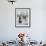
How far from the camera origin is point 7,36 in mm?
5371

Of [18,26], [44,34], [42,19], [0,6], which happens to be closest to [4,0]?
[0,6]

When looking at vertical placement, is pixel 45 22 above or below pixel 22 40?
above

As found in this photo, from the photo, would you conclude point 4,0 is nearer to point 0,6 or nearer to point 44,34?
point 0,6

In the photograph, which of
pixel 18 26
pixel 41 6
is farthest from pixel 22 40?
pixel 41 6

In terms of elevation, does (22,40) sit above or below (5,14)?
below

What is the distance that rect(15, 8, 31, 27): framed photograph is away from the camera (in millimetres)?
5371

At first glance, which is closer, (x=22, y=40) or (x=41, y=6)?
(x=22, y=40)

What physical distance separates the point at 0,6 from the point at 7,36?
1.23 metres

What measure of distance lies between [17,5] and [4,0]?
0.55 metres

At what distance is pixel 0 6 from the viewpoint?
5.35m

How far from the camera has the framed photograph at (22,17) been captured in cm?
537

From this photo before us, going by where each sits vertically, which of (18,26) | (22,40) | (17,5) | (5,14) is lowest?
(22,40)

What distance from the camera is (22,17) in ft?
17.7

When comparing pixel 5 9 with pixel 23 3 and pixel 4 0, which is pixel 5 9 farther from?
pixel 23 3
